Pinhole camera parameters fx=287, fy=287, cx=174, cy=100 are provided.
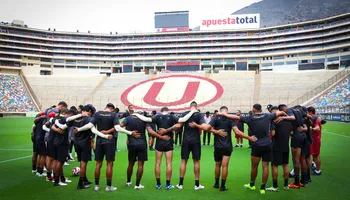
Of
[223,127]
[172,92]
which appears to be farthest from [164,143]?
[172,92]

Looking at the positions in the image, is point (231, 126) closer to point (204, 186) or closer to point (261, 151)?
point (261, 151)

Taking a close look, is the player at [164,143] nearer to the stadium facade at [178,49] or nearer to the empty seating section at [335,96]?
the empty seating section at [335,96]

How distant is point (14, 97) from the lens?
183ft

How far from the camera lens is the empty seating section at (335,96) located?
4309 centimetres

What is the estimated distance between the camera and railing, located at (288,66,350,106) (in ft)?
162

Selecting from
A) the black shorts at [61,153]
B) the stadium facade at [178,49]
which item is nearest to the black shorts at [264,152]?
the black shorts at [61,153]

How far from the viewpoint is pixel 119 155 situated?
44.9 feet

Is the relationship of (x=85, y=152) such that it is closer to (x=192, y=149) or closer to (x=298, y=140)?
(x=192, y=149)

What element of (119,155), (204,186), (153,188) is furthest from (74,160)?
(204,186)

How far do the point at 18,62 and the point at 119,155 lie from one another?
8886 cm

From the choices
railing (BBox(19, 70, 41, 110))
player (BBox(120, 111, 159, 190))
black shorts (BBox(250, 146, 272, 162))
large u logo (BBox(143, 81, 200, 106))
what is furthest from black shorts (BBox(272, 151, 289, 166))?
railing (BBox(19, 70, 41, 110))

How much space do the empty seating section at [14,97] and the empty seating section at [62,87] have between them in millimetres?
2122

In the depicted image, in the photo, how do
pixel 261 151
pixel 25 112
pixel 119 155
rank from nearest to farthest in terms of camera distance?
pixel 261 151 < pixel 119 155 < pixel 25 112

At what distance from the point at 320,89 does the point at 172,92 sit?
27336 mm
